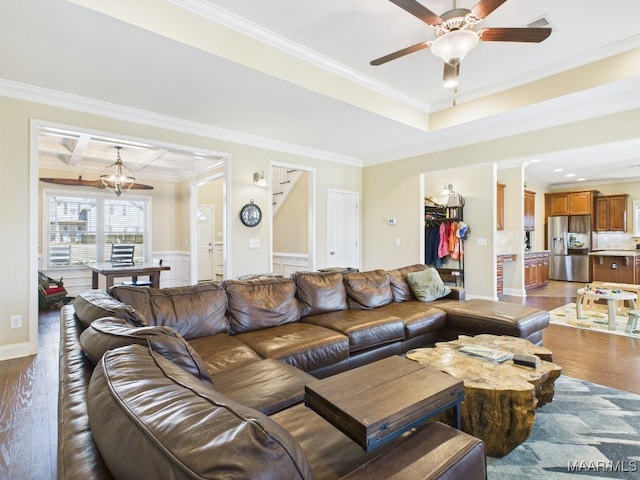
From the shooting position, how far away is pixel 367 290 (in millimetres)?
3561

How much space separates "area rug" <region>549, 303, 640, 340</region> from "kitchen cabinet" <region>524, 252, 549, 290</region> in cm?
171

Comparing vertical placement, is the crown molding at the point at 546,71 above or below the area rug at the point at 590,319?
above

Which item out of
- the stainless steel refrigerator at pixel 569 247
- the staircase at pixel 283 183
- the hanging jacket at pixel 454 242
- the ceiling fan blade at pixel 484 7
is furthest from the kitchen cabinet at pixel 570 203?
the ceiling fan blade at pixel 484 7

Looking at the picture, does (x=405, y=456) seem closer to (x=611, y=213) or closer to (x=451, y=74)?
(x=451, y=74)

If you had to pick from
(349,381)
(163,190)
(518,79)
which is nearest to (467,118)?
(518,79)

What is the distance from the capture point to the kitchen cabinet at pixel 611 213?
8.60 m

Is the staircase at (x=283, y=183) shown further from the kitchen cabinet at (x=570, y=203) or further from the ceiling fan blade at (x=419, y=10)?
the kitchen cabinet at (x=570, y=203)

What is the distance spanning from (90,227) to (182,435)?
8.21m

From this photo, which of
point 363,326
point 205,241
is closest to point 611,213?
point 363,326

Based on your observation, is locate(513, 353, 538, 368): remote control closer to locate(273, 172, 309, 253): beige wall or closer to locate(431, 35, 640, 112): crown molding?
locate(431, 35, 640, 112): crown molding

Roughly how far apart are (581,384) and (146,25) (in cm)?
437

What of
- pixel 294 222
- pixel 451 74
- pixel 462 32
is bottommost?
pixel 294 222

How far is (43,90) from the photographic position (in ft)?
11.5

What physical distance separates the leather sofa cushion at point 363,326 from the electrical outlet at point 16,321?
300 cm
